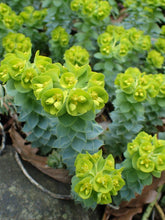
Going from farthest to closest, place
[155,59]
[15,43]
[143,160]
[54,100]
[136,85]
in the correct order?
[155,59] < [15,43] < [136,85] < [143,160] < [54,100]

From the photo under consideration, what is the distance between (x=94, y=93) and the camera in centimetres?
118

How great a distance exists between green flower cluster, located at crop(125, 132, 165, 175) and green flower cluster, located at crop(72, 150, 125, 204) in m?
0.17

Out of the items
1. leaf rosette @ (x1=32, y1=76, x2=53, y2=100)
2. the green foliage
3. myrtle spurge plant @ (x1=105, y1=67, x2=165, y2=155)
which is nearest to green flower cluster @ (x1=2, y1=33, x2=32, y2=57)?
myrtle spurge plant @ (x1=105, y1=67, x2=165, y2=155)

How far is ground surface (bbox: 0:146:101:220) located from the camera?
5.58 ft

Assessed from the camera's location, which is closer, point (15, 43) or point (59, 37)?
point (15, 43)

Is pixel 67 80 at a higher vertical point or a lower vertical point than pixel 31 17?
higher

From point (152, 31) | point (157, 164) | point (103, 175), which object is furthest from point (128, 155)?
point (152, 31)

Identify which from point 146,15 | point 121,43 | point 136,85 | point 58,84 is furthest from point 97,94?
point 146,15

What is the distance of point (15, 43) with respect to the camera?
2174 millimetres

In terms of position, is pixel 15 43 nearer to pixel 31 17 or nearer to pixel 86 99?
pixel 31 17

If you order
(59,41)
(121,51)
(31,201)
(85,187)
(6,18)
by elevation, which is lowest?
(31,201)

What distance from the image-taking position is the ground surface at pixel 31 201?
67.0 inches

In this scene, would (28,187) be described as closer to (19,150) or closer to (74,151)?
(19,150)

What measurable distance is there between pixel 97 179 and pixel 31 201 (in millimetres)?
757
